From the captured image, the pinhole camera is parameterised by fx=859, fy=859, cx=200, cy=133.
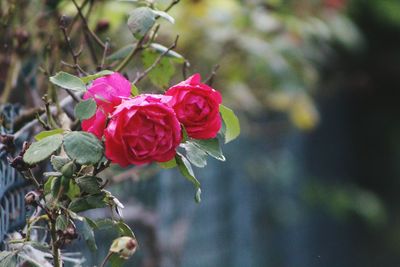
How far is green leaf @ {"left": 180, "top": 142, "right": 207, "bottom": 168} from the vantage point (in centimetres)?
105

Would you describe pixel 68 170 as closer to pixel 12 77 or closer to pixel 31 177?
pixel 31 177

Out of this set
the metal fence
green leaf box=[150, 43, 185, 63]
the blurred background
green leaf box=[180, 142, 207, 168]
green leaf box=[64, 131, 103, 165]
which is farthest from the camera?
the blurred background

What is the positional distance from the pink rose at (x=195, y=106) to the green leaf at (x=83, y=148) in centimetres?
11

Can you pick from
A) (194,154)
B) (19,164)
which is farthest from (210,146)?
(19,164)

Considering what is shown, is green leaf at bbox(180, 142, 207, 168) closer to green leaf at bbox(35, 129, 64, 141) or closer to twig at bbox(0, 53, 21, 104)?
green leaf at bbox(35, 129, 64, 141)

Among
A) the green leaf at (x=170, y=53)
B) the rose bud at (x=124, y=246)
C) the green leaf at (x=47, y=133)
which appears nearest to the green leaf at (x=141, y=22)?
the green leaf at (x=170, y=53)

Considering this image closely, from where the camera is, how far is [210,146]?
1066mm

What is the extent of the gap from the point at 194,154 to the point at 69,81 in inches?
6.9

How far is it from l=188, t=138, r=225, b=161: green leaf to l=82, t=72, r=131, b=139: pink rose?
0.11 metres

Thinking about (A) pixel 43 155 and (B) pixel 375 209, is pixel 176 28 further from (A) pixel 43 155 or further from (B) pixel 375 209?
(B) pixel 375 209

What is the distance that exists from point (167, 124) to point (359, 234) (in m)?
5.59

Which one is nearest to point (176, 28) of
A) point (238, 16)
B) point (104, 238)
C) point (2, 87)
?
point (238, 16)

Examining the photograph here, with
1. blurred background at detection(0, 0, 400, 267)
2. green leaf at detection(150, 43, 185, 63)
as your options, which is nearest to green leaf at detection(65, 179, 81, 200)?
blurred background at detection(0, 0, 400, 267)

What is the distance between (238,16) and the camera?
324 centimetres
